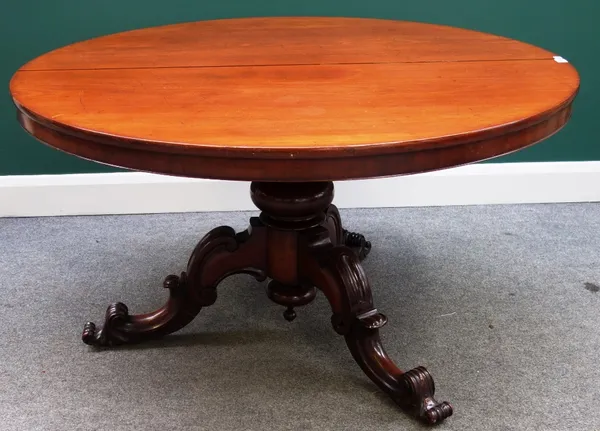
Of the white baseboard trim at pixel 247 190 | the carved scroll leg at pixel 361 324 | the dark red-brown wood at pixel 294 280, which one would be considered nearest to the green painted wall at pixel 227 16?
the white baseboard trim at pixel 247 190

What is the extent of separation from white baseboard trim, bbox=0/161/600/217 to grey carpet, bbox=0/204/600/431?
0.18ft

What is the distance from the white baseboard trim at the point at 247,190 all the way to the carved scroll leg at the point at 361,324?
2.60ft

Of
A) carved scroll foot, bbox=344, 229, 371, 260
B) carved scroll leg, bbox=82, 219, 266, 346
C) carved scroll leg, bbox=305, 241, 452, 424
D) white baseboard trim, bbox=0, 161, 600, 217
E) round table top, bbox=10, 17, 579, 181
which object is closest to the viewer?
round table top, bbox=10, 17, 579, 181

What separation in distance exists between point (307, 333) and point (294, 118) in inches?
28.6

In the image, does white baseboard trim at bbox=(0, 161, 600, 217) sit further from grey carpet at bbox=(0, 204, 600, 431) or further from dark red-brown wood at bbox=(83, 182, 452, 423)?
dark red-brown wood at bbox=(83, 182, 452, 423)

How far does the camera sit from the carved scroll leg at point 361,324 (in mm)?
1389

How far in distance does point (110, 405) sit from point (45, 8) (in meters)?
1.21

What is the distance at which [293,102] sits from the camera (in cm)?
117

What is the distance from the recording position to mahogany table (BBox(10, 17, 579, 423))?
3.34ft

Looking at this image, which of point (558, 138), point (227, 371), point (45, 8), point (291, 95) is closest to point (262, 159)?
point (291, 95)

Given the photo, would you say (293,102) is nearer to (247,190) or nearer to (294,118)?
(294,118)

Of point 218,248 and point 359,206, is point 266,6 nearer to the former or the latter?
point 359,206

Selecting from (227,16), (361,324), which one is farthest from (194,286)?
(227,16)

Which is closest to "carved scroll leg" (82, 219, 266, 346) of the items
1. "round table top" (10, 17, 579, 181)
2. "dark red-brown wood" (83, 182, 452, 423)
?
"dark red-brown wood" (83, 182, 452, 423)
